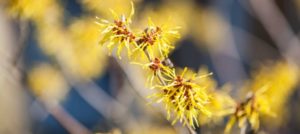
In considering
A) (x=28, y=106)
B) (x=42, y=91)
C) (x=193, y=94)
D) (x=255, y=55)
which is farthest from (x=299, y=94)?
(x=193, y=94)

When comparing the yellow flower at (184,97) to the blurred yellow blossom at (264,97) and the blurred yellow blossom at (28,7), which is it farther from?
the blurred yellow blossom at (28,7)

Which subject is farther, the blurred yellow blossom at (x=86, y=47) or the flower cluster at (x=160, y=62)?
the blurred yellow blossom at (x=86, y=47)

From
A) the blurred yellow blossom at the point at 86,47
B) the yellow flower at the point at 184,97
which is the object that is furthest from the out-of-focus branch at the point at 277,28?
the yellow flower at the point at 184,97

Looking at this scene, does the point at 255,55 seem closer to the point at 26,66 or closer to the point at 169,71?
the point at 26,66

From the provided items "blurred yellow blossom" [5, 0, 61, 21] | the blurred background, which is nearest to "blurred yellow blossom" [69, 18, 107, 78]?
the blurred background

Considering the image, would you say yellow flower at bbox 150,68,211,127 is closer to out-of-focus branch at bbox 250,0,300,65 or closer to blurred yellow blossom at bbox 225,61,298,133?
blurred yellow blossom at bbox 225,61,298,133

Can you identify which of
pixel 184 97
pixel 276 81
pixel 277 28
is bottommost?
pixel 184 97

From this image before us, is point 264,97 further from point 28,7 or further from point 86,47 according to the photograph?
point 86,47

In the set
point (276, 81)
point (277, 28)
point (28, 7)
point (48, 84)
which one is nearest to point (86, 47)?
point (48, 84)
